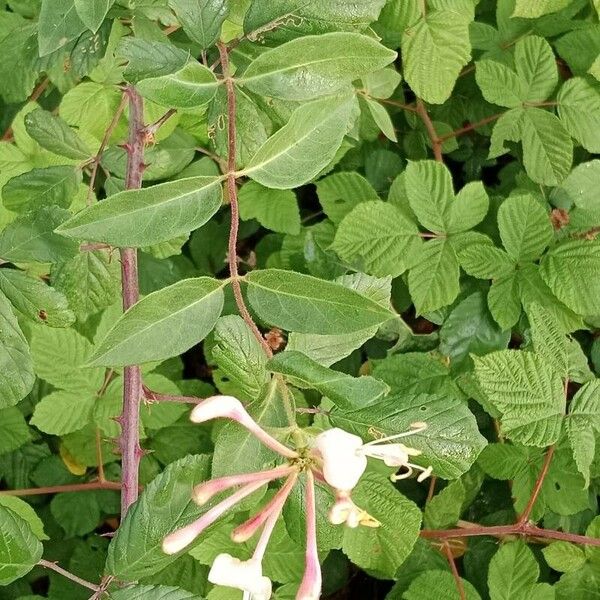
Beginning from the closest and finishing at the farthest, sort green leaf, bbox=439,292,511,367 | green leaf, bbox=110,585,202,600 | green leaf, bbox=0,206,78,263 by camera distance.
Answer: green leaf, bbox=110,585,202,600
green leaf, bbox=0,206,78,263
green leaf, bbox=439,292,511,367

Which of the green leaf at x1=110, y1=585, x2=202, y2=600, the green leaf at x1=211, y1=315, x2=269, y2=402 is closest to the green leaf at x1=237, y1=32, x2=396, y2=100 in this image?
the green leaf at x1=211, y1=315, x2=269, y2=402

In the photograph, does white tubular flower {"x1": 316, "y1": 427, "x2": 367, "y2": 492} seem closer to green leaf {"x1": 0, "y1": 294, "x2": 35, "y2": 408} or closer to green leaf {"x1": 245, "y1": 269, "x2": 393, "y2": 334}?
green leaf {"x1": 245, "y1": 269, "x2": 393, "y2": 334}

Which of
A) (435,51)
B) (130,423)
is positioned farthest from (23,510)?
(435,51)

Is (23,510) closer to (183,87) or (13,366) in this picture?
(13,366)

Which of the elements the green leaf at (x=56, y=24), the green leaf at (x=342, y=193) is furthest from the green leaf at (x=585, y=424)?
the green leaf at (x=56, y=24)

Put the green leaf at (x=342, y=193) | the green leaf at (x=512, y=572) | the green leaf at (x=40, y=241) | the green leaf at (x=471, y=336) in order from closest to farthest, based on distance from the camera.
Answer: the green leaf at (x=40, y=241)
the green leaf at (x=512, y=572)
the green leaf at (x=471, y=336)
the green leaf at (x=342, y=193)

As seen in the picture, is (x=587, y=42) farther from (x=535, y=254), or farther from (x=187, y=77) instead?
(x=187, y=77)

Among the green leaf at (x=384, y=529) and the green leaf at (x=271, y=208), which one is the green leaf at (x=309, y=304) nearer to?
the green leaf at (x=384, y=529)
